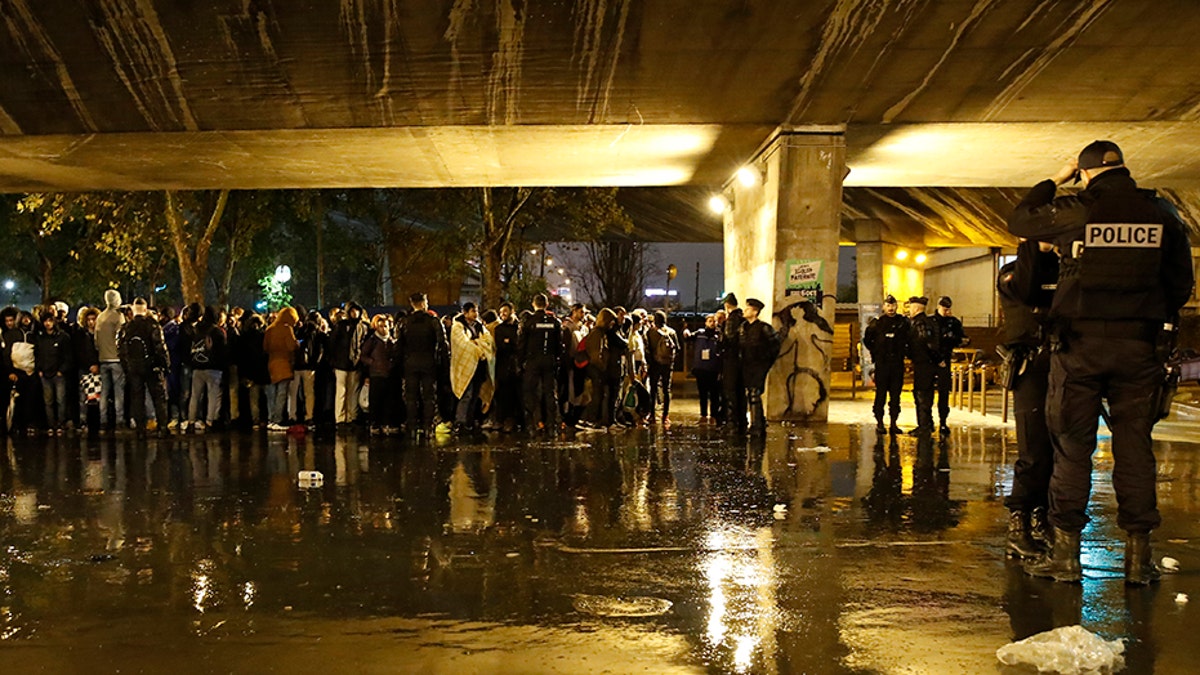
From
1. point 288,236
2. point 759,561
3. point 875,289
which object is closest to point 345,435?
point 759,561

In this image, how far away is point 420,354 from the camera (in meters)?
13.5

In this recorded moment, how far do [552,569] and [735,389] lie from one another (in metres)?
8.29

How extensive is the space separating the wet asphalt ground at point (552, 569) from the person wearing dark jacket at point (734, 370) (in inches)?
120

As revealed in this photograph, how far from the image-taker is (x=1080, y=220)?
5.68 meters

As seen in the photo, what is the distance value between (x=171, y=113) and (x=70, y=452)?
459 cm

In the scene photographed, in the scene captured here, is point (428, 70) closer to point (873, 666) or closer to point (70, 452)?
point (70, 452)

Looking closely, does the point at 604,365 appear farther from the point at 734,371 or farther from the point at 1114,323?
the point at 1114,323

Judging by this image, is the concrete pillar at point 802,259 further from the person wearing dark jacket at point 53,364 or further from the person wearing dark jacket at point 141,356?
the person wearing dark jacket at point 53,364

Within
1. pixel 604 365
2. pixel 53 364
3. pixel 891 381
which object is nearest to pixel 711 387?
pixel 604 365

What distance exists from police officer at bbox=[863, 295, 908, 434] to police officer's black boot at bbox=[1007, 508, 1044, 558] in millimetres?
7193

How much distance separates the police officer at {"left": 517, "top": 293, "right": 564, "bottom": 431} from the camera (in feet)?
45.2

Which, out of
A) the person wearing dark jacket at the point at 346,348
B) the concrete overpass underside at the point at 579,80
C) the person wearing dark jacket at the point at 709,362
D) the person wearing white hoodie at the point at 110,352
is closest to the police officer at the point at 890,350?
the person wearing dark jacket at the point at 709,362

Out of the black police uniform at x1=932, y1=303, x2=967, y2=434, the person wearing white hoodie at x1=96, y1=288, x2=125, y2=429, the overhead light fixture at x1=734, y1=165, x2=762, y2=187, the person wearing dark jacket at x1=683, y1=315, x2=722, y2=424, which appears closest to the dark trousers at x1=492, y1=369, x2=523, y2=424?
the person wearing dark jacket at x1=683, y1=315, x2=722, y2=424

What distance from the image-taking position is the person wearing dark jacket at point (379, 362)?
14070 millimetres
